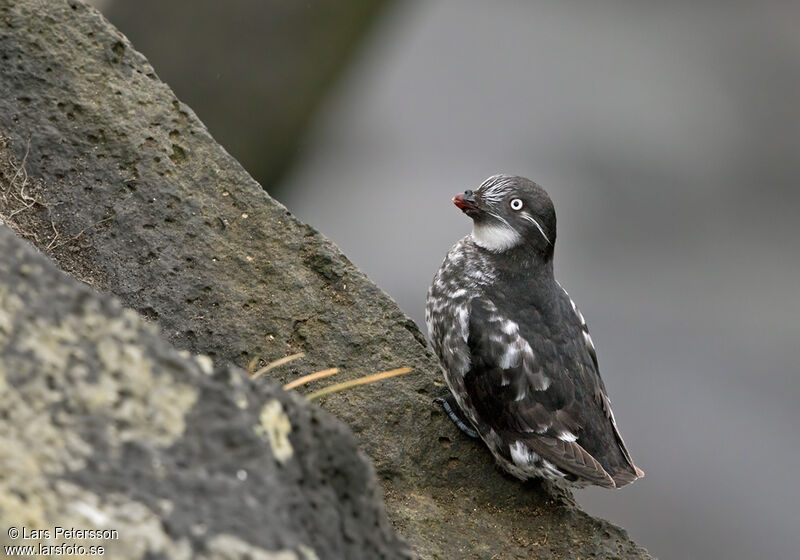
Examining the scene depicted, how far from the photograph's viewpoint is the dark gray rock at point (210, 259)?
3.78m

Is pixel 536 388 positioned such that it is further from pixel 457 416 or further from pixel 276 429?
pixel 276 429

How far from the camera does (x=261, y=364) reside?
385 centimetres

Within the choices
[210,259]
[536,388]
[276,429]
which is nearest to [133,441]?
[276,429]

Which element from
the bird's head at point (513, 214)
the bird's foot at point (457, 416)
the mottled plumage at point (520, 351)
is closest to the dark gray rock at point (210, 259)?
the bird's foot at point (457, 416)

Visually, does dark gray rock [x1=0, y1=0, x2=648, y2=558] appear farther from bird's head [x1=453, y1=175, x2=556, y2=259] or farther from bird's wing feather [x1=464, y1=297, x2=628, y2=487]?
bird's head [x1=453, y1=175, x2=556, y2=259]

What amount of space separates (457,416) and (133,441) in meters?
2.22

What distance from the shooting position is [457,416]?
3971 mm

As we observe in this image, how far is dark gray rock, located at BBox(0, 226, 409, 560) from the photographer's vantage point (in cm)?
182

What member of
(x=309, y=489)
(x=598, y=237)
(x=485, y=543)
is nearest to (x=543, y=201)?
(x=485, y=543)

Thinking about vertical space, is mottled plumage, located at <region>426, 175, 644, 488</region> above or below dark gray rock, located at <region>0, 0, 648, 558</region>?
above

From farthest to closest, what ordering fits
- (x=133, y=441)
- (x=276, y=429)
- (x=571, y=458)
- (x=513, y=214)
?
1. (x=513, y=214)
2. (x=571, y=458)
3. (x=276, y=429)
4. (x=133, y=441)

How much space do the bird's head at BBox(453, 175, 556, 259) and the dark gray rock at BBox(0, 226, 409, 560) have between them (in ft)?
7.44

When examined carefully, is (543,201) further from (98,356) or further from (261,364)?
(98,356)

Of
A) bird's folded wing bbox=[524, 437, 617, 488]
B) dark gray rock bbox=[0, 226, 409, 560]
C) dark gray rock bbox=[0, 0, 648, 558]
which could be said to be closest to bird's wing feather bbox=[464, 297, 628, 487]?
bird's folded wing bbox=[524, 437, 617, 488]
